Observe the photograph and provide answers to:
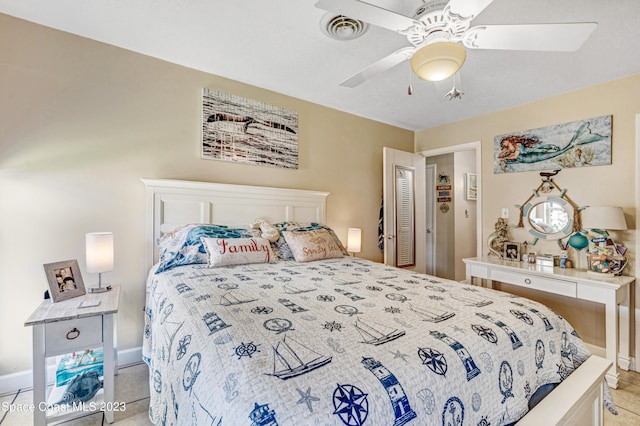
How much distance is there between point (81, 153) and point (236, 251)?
54.1 inches

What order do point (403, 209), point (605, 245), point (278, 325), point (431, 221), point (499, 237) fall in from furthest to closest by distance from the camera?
point (431, 221)
point (403, 209)
point (499, 237)
point (605, 245)
point (278, 325)

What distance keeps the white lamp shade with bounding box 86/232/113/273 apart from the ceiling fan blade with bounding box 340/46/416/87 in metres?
2.00

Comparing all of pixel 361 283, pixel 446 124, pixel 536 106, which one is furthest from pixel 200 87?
pixel 536 106

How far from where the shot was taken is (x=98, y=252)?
73.7 inches

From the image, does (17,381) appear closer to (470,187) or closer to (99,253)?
(99,253)

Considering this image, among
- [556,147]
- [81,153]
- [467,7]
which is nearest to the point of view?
[467,7]

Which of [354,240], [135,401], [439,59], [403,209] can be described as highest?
[439,59]

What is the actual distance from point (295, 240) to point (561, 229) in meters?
2.70

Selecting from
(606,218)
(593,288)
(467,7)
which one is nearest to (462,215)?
(606,218)

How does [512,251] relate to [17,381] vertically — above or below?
above

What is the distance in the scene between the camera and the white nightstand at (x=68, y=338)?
1439mm

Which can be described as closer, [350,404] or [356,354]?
[350,404]

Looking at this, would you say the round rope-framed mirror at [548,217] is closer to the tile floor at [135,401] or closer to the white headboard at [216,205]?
the tile floor at [135,401]

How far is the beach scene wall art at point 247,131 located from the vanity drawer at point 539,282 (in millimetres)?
2440
